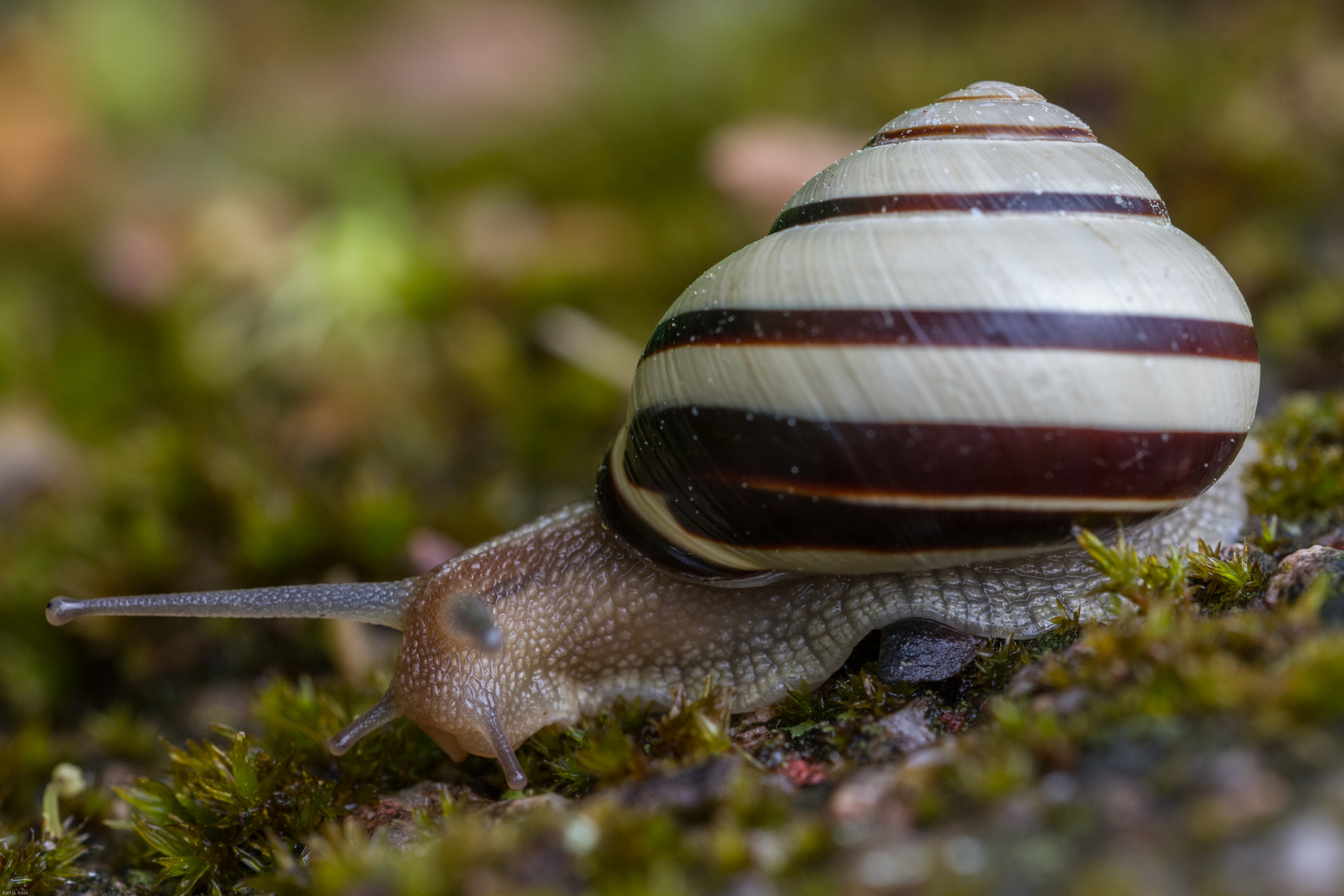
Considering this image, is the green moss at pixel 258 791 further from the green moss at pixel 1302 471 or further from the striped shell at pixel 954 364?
the green moss at pixel 1302 471

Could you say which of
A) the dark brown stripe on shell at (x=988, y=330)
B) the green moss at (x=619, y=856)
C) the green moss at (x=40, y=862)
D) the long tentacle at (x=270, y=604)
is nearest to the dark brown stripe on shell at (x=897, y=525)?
the dark brown stripe on shell at (x=988, y=330)

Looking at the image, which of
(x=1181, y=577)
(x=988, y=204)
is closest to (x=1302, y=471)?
(x=1181, y=577)

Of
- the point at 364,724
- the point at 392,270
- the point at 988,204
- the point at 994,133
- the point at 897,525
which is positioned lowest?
the point at 364,724

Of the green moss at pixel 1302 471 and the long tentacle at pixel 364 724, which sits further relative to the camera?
the green moss at pixel 1302 471

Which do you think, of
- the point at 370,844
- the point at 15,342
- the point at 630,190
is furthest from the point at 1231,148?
the point at 15,342

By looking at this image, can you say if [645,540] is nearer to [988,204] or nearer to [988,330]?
[988,330]
